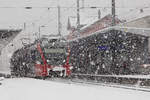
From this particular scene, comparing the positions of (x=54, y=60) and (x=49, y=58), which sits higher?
(x=49, y=58)

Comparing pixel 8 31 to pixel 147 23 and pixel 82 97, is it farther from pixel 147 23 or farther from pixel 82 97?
pixel 82 97

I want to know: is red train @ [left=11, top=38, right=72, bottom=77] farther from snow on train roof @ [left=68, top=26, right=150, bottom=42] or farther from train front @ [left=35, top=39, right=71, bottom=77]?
snow on train roof @ [left=68, top=26, right=150, bottom=42]

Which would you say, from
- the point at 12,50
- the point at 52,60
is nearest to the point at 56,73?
the point at 52,60

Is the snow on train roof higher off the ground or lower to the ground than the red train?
higher

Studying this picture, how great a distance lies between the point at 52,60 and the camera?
18172 mm

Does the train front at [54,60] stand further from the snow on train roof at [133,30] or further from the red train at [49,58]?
the snow on train roof at [133,30]

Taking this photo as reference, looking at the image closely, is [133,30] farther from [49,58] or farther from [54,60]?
[49,58]

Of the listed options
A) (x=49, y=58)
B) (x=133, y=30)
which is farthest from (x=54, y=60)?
(x=133, y=30)

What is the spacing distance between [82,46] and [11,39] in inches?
215

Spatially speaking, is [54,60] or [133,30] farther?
[133,30]

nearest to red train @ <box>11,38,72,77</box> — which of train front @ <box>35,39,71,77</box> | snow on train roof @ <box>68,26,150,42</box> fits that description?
train front @ <box>35,39,71,77</box>

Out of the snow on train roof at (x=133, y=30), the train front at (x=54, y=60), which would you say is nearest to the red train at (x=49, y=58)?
the train front at (x=54, y=60)

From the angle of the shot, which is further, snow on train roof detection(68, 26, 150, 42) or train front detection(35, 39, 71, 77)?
snow on train roof detection(68, 26, 150, 42)

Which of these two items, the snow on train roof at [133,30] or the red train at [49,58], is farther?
the snow on train roof at [133,30]
